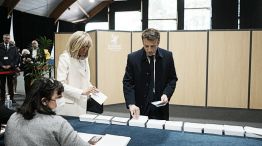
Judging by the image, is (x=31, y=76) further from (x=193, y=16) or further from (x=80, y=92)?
(x=193, y=16)

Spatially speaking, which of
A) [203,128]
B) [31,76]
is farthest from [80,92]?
[31,76]

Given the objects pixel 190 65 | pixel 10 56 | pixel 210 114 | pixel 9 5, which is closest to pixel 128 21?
pixel 9 5

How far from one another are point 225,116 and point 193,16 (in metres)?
7.81

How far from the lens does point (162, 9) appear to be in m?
13.1

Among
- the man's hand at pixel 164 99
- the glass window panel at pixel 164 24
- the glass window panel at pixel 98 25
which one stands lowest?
the man's hand at pixel 164 99

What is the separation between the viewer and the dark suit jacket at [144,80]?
235 centimetres

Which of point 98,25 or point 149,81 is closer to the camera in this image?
point 149,81

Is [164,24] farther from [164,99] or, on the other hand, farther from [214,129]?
[214,129]

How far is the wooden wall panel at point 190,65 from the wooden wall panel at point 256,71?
930 millimetres

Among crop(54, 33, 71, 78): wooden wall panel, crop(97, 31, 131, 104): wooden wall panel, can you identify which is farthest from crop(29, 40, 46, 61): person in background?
crop(97, 31, 131, 104): wooden wall panel

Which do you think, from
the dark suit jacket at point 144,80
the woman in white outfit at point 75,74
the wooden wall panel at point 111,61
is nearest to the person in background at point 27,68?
the wooden wall panel at point 111,61

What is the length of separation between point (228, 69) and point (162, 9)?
25.3ft

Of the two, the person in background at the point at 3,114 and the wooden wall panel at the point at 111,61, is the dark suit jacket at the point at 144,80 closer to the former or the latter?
the person in background at the point at 3,114

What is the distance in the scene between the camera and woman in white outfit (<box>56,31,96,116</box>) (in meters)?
2.26
